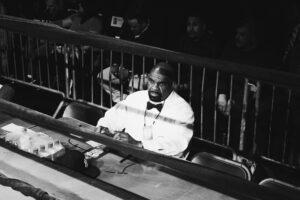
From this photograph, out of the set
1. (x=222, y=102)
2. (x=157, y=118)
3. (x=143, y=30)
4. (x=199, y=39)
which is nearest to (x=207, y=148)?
(x=222, y=102)

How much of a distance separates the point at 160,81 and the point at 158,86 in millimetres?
62

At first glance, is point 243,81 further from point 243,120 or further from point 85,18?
point 85,18

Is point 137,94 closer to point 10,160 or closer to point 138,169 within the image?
point 138,169

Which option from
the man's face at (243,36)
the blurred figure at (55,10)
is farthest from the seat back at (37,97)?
the man's face at (243,36)

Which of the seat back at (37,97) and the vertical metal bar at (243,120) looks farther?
the seat back at (37,97)

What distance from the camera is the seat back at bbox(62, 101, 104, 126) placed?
144 inches

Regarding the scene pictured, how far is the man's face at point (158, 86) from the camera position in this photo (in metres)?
3.38

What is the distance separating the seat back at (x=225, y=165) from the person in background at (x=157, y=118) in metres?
0.31

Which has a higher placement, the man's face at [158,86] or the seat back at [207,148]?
the man's face at [158,86]

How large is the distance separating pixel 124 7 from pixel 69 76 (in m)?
1.54

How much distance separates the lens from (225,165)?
9.57 feet

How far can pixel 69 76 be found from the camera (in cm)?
432

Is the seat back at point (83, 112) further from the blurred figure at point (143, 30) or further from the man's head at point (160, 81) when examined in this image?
the blurred figure at point (143, 30)

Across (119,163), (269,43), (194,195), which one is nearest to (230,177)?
(194,195)
